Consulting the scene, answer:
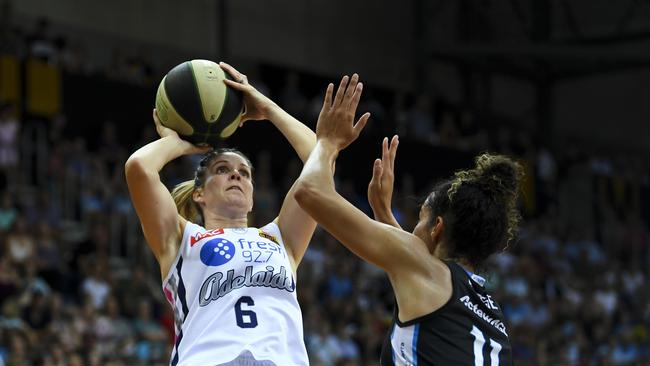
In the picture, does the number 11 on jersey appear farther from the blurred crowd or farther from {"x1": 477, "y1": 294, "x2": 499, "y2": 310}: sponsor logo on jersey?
the blurred crowd

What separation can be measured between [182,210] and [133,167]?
2.38 feet

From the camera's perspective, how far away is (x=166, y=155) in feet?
17.2

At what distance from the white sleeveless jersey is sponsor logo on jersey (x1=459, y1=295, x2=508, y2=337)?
1.02 metres

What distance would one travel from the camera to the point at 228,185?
17.9 ft

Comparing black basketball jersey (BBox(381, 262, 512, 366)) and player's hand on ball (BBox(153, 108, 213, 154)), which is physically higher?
player's hand on ball (BBox(153, 108, 213, 154))

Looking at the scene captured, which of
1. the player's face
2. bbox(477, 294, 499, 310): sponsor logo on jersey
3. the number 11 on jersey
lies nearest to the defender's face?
the player's face

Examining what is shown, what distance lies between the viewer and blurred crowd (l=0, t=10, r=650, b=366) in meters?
11.8

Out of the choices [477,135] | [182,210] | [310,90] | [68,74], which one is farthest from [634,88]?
[182,210]

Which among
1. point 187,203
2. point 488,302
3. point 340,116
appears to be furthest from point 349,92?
point 187,203

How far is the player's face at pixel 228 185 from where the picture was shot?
5.44 meters

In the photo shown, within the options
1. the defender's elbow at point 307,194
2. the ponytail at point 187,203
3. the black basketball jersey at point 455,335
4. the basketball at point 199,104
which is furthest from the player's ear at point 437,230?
the ponytail at point 187,203

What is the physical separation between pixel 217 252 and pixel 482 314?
131 centimetres

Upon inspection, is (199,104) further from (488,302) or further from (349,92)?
(488,302)

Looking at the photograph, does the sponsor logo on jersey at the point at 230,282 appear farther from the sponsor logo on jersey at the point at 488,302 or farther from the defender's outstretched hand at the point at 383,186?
the sponsor logo on jersey at the point at 488,302
